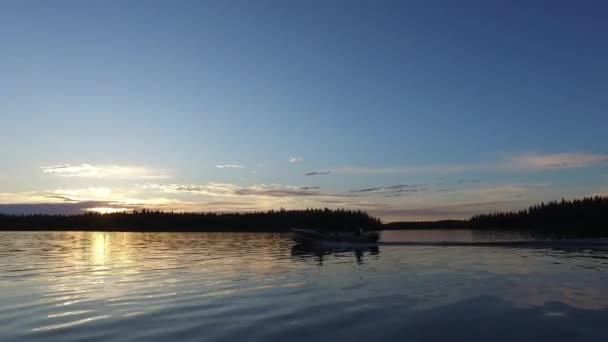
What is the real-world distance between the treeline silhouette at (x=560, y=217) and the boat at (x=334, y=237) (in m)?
82.5

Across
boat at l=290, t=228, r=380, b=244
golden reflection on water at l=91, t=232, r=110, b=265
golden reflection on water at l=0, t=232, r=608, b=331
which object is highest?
boat at l=290, t=228, r=380, b=244

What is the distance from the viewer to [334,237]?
54.4 meters

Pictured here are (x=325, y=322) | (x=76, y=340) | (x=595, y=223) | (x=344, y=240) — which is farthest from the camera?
(x=595, y=223)

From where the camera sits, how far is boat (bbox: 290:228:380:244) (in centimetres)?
5222

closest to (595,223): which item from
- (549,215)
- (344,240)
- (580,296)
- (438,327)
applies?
(549,215)

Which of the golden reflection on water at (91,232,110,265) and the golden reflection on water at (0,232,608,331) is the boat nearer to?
the golden reflection on water at (0,232,608,331)

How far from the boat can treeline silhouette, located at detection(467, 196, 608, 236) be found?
8253cm

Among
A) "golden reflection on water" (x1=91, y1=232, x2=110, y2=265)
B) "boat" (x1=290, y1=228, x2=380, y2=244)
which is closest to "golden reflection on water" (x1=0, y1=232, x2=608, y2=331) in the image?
"golden reflection on water" (x1=91, y1=232, x2=110, y2=265)

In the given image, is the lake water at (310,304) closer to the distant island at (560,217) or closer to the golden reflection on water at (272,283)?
the golden reflection on water at (272,283)

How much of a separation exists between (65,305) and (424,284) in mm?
14472

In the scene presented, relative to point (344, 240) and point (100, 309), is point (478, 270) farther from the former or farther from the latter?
point (344, 240)

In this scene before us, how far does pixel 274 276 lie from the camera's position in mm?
24625

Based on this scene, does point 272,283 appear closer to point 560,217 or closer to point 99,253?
point 99,253

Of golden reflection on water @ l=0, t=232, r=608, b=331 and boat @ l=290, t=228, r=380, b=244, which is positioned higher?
boat @ l=290, t=228, r=380, b=244
